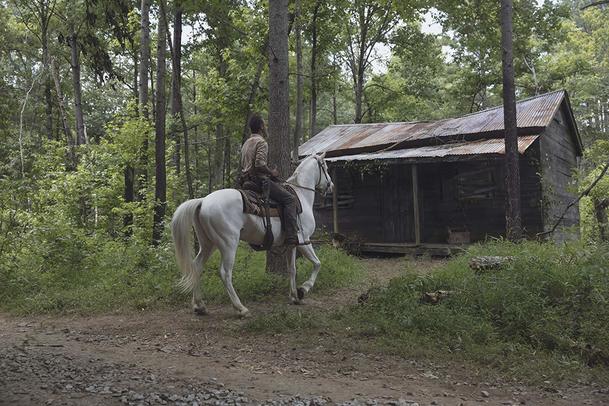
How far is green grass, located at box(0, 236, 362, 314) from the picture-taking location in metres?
7.41

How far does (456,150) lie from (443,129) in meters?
2.74

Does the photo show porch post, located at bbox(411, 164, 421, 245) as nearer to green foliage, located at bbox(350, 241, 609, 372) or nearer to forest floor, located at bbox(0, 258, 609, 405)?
green foliage, located at bbox(350, 241, 609, 372)

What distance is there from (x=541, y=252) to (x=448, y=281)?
2.38m

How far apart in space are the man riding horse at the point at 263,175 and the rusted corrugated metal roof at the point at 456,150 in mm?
6725

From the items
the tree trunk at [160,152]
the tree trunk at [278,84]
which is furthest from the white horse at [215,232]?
the tree trunk at [160,152]

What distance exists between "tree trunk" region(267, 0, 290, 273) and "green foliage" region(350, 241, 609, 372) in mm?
2854

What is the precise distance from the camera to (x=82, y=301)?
7418 millimetres

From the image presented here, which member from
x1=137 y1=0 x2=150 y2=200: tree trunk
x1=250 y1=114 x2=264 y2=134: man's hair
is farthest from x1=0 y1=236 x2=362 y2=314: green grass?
x1=137 y1=0 x2=150 y2=200: tree trunk

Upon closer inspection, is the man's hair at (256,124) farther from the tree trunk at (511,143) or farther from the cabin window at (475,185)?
the cabin window at (475,185)

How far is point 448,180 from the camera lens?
14234mm

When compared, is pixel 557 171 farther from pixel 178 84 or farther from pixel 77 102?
pixel 77 102

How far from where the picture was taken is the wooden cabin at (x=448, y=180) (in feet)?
42.4

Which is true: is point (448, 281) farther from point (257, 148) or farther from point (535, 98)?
point (535, 98)

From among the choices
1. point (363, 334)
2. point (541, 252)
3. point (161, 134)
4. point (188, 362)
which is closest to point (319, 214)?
point (161, 134)
